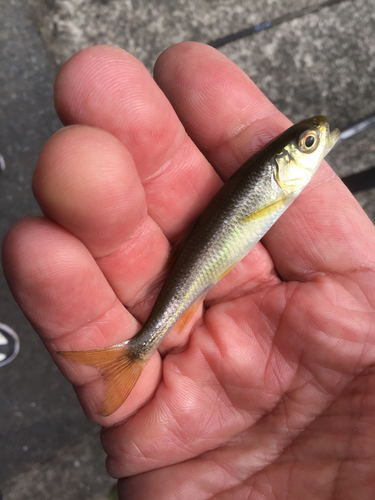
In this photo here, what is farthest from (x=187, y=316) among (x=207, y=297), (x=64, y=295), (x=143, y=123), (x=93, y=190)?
(x=143, y=123)

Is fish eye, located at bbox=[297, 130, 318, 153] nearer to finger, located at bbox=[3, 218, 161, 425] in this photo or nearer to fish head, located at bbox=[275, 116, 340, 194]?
fish head, located at bbox=[275, 116, 340, 194]

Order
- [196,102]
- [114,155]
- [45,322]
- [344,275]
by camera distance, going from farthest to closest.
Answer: [196,102] < [344,275] < [45,322] < [114,155]

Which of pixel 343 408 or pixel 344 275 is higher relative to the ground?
pixel 344 275

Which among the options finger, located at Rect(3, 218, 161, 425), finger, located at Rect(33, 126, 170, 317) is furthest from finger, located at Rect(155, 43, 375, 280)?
finger, located at Rect(3, 218, 161, 425)

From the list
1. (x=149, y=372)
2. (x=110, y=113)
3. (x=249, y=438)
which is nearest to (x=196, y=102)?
(x=110, y=113)

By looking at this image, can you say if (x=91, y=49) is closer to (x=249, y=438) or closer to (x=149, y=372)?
(x=149, y=372)

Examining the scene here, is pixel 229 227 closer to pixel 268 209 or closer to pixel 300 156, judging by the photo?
pixel 268 209
